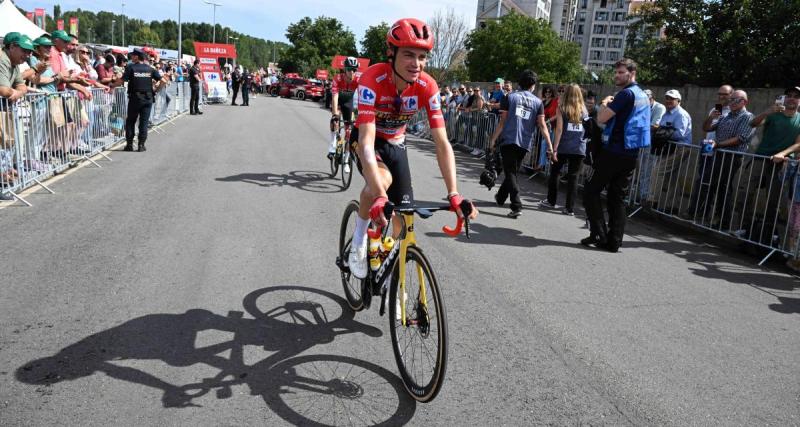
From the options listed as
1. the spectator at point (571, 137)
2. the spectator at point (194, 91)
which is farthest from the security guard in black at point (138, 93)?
the spectator at point (194, 91)

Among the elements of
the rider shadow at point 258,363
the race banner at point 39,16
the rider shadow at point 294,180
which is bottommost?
the rider shadow at point 258,363

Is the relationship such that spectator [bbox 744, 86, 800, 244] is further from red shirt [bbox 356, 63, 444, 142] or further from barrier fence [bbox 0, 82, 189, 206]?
barrier fence [bbox 0, 82, 189, 206]

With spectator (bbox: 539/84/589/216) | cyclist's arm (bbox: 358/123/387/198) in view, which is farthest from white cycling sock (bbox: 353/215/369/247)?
spectator (bbox: 539/84/589/216)

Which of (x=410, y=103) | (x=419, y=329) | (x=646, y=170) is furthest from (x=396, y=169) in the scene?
(x=646, y=170)

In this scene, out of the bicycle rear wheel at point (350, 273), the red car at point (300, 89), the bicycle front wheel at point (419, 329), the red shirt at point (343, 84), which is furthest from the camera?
the red car at point (300, 89)

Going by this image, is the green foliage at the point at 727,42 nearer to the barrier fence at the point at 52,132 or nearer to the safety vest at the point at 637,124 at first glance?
the safety vest at the point at 637,124

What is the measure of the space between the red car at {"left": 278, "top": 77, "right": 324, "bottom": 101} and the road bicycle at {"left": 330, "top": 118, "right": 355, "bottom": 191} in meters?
38.3

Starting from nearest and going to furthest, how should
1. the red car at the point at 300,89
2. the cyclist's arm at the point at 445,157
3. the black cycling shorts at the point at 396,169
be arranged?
the cyclist's arm at the point at 445,157 → the black cycling shorts at the point at 396,169 → the red car at the point at 300,89

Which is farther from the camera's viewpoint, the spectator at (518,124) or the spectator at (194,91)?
the spectator at (194,91)

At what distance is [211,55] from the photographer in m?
38.5

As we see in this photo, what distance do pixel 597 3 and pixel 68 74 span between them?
504 feet

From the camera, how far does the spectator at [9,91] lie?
25.2 feet

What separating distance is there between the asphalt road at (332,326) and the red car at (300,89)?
134 ft

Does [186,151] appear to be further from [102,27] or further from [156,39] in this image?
[102,27]
